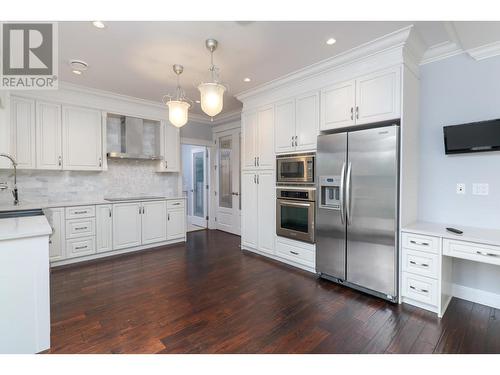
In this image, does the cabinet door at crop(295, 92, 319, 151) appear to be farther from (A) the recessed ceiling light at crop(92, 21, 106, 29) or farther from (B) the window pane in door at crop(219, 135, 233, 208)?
(B) the window pane in door at crop(219, 135, 233, 208)

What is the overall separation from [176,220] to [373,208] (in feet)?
11.7

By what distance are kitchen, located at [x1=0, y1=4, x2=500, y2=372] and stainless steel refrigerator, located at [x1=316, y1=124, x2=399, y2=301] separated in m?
0.01

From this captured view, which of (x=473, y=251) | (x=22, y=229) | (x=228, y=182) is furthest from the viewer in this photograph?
(x=228, y=182)

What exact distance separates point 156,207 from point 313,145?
3014mm

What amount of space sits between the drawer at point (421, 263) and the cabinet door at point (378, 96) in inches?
53.8

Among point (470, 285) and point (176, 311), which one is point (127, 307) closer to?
point (176, 311)

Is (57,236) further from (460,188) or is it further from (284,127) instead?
(460,188)

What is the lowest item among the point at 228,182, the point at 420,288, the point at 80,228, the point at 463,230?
the point at 420,288

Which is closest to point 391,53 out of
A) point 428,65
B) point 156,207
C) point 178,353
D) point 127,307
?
point 428,65

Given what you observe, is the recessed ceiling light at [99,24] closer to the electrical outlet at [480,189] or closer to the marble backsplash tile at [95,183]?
the marble backsplash tile at [95,183]

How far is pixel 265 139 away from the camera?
3.82 meters

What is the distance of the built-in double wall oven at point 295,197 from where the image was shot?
10.5ft

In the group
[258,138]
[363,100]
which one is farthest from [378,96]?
[258,138]
